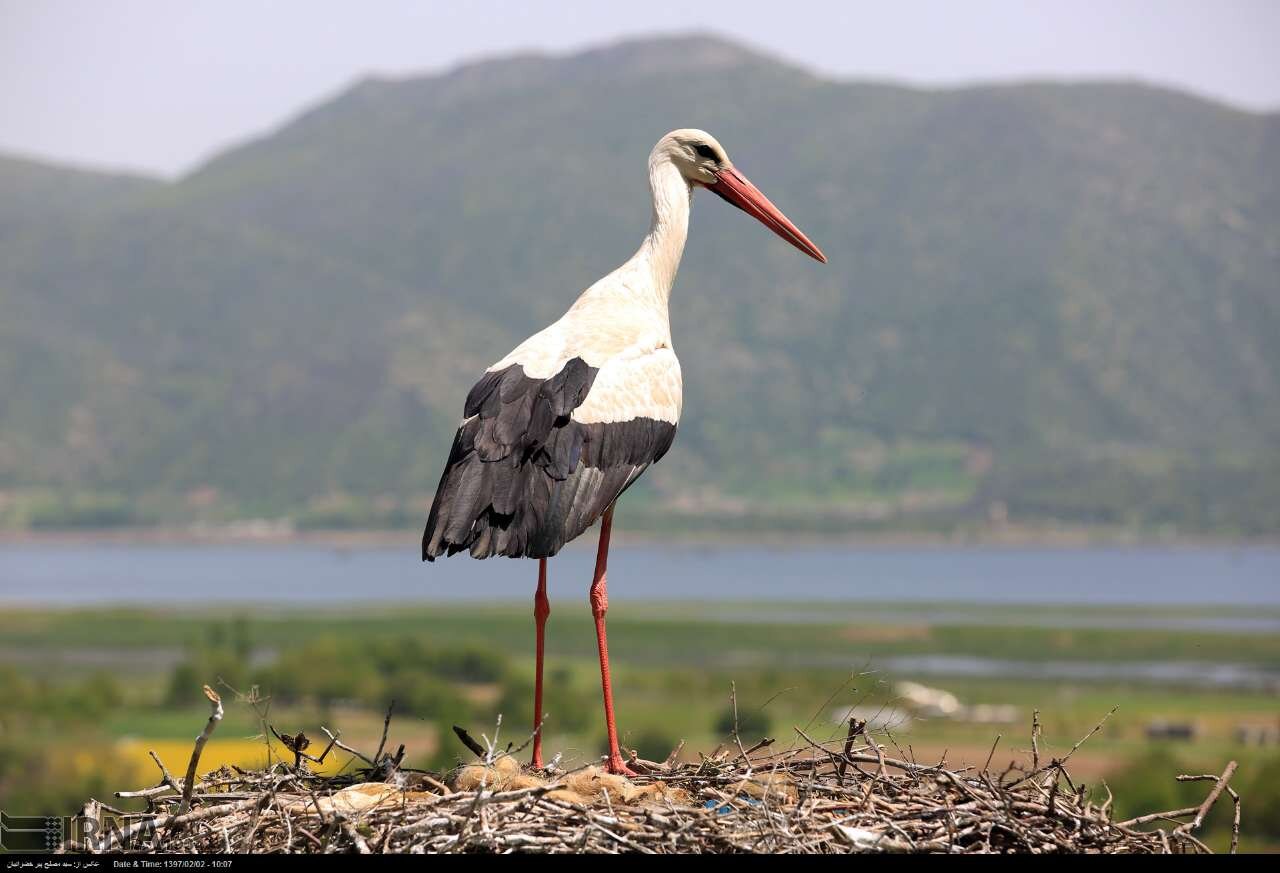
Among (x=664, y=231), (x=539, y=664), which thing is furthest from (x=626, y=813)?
(x=664, y=231)

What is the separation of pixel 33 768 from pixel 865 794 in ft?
177

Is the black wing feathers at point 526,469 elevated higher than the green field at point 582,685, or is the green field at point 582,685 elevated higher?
the black wing feathers at point 526,469

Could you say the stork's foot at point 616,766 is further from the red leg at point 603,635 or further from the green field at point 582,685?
the green field at point 582,685

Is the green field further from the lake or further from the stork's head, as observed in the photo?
the lake

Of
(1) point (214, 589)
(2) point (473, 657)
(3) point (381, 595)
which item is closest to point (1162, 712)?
(2) point (473, 657)

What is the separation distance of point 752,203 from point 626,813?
13.8 feet

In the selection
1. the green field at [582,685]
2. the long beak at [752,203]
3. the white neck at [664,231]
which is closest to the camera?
the white neck at [664,231]

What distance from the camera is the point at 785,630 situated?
10738cm

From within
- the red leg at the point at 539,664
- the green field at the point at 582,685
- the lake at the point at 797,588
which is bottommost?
the lake at the point at 797,588

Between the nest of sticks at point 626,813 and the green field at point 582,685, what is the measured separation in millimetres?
22249

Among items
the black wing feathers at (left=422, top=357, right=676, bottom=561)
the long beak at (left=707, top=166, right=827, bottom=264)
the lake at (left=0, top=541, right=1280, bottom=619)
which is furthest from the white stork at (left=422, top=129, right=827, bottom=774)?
the lake at (left=0, top=541, right=1280, bottom=619)

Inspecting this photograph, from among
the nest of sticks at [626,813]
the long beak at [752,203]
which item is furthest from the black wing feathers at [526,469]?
the long beak at [752,203]

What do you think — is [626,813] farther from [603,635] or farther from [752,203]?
[752,203]

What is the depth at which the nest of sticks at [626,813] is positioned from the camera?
25.4ft
